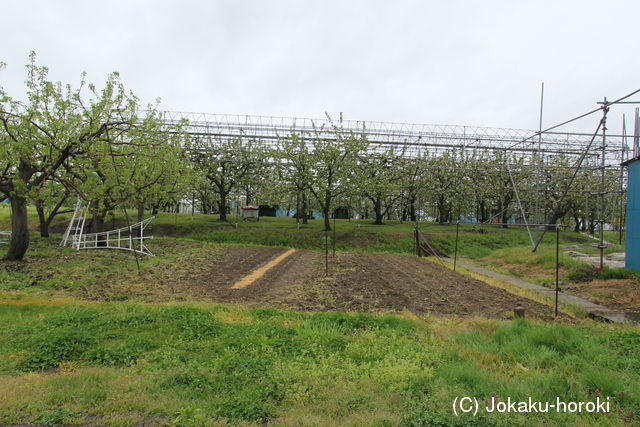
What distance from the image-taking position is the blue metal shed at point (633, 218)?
1296cm

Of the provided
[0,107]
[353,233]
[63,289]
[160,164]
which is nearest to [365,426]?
[63,289]

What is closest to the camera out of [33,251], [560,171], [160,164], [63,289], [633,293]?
[63,289]

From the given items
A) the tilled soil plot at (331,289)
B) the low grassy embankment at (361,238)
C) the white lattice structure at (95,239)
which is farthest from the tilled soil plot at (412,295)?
the low grassy embankment at (361,238)

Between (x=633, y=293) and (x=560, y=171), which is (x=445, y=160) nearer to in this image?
(x=560, y=171)

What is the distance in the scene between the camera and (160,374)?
4566 mm

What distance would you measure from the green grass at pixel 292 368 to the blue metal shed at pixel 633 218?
803cm

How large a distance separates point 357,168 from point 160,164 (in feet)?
50.2

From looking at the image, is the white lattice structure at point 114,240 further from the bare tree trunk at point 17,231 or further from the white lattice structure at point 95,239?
the bare tree trunk at point 17,231

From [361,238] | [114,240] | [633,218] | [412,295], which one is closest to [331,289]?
[412,295]

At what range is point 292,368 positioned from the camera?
185 inches

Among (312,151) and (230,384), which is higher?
(312,151)

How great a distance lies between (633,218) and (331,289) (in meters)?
11.6

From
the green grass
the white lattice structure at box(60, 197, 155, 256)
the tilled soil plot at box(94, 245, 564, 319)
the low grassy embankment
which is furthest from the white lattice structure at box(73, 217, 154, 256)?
the green grass

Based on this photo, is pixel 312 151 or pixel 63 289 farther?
pixel 312 151
